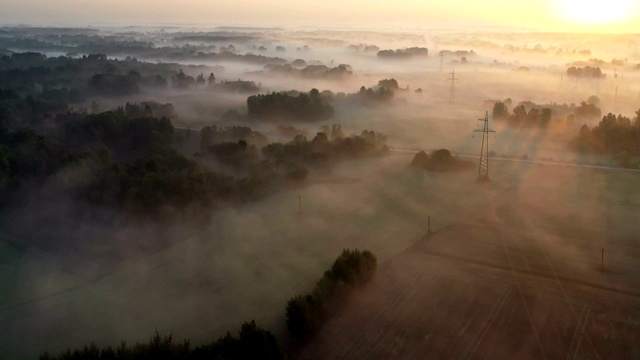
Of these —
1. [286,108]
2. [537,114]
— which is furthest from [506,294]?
[286,108]

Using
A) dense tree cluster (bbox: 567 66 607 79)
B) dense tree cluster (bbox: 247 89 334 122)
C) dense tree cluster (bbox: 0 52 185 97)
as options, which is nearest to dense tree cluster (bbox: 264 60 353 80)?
dense tree cluster (bbox: 0 52 185 97)

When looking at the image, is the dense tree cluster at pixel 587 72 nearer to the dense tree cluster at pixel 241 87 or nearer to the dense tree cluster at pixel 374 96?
the dense tree cluster at pixel 374 96

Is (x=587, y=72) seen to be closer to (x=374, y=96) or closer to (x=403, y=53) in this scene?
(x=374, y=96)

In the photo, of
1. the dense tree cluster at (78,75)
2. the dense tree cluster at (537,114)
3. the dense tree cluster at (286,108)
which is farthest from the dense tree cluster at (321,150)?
the dense tree cluster at (78,75)

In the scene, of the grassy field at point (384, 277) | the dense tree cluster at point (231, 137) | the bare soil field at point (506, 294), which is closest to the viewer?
the bare soil field at point (506, 294)

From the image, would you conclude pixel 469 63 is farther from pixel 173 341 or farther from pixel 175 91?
pixel 173 341

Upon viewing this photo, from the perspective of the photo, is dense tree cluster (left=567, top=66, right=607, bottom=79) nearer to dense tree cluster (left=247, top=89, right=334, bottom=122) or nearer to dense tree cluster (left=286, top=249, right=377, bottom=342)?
dense tree cluster (left=247, top=89, right=334, bottom=122)
